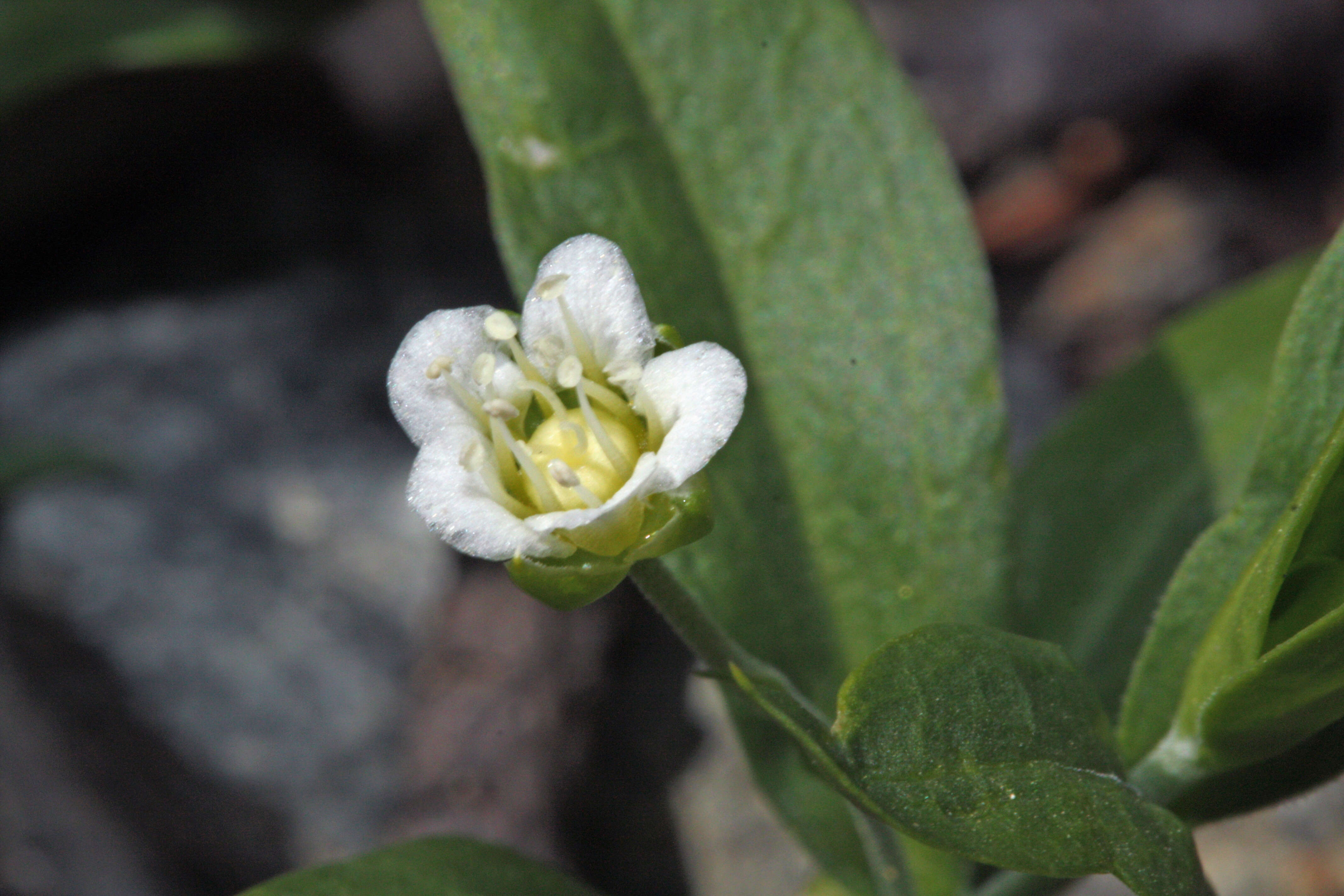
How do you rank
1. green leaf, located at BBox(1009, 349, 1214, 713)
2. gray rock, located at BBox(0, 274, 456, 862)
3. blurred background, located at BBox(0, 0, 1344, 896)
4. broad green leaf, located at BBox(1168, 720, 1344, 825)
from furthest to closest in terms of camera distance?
gray rock, located at BBox(0, 274, 456, 862) < blurred background, located at BBox(0, 0, 1344, 896) < green leaf, located at BBox(1009, 349, 1214, 713) < broad green leaf, located at BBox(1168, 720, 1344, 825)

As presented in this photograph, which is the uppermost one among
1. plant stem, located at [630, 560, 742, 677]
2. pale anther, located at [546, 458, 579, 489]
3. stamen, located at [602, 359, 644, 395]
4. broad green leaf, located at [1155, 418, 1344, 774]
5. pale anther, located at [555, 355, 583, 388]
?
pale anther, located at [555, 355, 583, 388]

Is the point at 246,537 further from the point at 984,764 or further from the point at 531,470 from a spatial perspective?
the point at 984,764

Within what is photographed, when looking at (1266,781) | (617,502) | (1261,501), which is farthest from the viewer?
(1266,781)

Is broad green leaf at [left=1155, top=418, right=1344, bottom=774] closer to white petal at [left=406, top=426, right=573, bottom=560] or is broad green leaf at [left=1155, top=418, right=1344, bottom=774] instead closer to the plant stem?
the plant stem

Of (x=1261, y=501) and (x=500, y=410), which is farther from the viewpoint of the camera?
(x=1261, y=501)

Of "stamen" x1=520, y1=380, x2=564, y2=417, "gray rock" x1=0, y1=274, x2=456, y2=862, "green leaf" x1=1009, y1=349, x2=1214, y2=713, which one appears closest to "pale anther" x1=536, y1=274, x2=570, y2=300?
"stamen" x1=520, y1=380, x2=564, y2=417

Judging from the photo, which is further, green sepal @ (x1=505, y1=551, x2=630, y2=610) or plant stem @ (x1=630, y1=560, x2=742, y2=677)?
plant stem @ (x1=630, y1=560, x2=742, y2=677)

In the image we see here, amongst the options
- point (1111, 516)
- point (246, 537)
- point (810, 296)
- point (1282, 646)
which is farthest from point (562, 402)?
point (246, 537)

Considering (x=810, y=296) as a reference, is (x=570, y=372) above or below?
above
